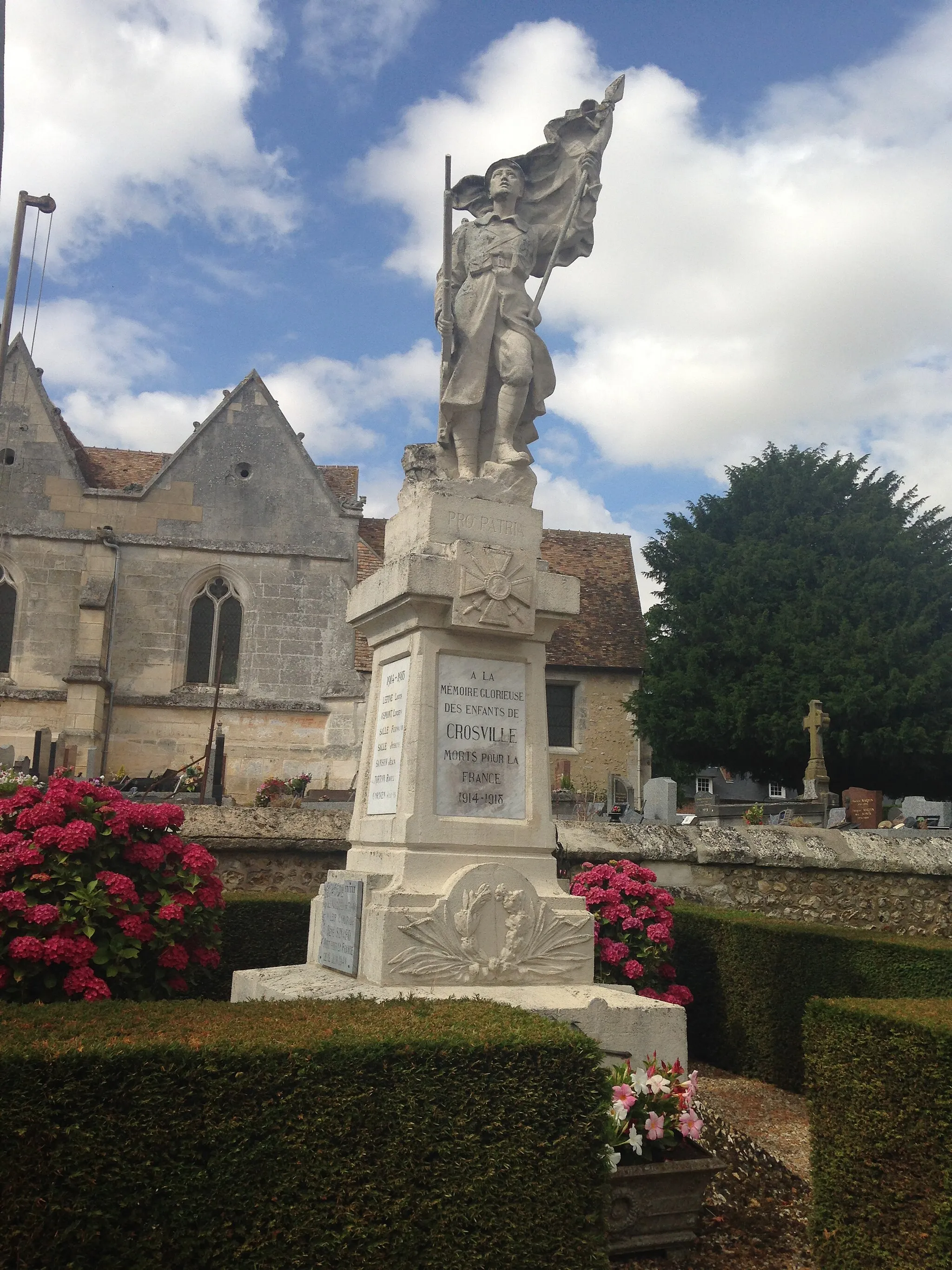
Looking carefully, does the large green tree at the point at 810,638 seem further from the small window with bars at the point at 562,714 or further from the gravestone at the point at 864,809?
the gravestone at the point at 864,809

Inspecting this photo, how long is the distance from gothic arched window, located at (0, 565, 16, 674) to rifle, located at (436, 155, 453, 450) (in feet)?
Answer: 70.1

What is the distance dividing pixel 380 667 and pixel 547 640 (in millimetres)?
1056

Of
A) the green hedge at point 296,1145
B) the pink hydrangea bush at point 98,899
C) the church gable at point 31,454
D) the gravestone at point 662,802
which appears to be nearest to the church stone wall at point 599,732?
the gravestone at point 662,802

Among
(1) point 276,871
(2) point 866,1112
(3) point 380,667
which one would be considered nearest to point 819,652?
(1) point 276,871

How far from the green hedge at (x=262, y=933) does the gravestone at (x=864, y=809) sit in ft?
43.7

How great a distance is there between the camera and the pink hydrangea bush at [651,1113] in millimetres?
4648

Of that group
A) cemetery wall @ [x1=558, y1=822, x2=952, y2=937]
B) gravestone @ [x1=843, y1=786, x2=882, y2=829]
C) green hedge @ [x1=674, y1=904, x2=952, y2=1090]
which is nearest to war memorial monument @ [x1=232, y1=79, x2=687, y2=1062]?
green hedge @ [x1=674, y1=904, x2=952, y2=1090]

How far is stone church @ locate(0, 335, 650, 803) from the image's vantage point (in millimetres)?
25250

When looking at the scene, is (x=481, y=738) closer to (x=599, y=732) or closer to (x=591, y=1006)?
(x=591, y=1006)

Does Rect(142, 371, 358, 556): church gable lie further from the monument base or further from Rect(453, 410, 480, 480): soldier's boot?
the monument base

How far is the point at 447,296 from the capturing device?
23.0 feet

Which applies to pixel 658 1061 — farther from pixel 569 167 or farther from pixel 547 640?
pixel 569 167

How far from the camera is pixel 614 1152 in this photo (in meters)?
4.43

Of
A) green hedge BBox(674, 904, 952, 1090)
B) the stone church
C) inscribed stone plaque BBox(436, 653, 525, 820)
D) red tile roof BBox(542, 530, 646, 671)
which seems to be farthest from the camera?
red tile roof BBox(542, 530, 646, 671)
